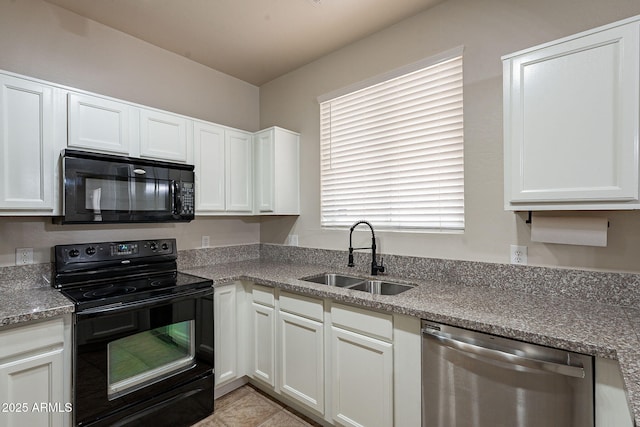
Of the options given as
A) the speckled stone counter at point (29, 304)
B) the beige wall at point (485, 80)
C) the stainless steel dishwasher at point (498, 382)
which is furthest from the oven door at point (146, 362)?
the stainless steel dishwasher at point (498, 382)

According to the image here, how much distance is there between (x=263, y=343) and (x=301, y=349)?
41 cm

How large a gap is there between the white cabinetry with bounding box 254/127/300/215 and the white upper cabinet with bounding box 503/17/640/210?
1.85 metres

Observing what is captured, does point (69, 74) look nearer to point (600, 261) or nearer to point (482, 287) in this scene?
point (482, 287)

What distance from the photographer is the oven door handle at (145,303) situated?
162 cm

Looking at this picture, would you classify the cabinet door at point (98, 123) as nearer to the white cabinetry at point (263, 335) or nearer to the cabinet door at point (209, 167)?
the cabinet door at point (209, 167)

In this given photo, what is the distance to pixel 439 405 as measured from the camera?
1447 millimetres

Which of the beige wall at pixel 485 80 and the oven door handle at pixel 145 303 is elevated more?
the beige wall at pixel 485 80

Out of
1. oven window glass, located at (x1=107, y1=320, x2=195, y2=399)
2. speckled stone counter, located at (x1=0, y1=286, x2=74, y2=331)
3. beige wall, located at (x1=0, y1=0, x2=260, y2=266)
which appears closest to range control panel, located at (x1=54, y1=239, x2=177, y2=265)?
beige wall, located at (x1=0, y1=0, x2=260, y2=266)

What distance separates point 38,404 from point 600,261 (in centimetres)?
288

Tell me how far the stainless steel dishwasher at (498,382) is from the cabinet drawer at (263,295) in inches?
45.0

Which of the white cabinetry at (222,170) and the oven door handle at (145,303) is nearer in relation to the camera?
the oven door handle at (145,303)

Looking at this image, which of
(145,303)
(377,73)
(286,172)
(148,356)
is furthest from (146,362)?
(377,73)

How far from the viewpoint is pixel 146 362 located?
1.87 m

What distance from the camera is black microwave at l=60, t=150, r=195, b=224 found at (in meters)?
1.84
